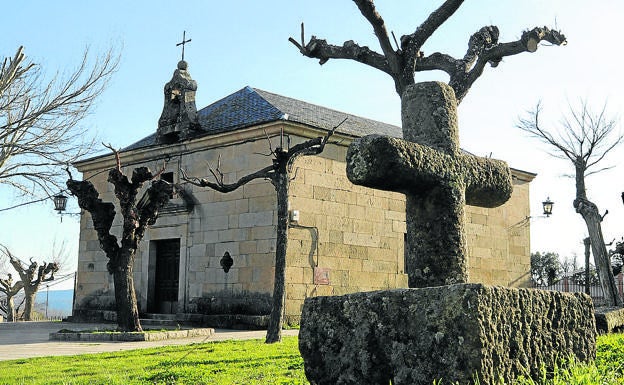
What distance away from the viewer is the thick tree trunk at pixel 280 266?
1116 cm

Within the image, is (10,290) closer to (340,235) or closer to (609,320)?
(340,235)

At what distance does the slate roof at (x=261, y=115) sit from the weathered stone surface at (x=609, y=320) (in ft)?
28.6

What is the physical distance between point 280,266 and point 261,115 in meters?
6.63

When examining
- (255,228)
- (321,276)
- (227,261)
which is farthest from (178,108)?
(321,276)

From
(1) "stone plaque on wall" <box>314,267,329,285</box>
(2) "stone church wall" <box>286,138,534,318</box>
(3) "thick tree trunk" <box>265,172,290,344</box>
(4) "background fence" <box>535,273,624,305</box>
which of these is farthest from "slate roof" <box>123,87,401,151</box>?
(4) "background fence" <box>535,273,624,305</box>

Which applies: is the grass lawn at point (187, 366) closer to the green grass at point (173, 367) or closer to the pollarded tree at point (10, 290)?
the green grass at point (173, 367)

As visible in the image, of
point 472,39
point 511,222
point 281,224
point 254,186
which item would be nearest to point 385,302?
point 472,39

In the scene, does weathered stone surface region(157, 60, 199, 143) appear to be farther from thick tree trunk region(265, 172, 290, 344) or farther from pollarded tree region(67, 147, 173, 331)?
thick tree trunk region(265, 172, 290, 344)

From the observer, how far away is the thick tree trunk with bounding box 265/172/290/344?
11164mm

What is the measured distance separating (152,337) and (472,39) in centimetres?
776

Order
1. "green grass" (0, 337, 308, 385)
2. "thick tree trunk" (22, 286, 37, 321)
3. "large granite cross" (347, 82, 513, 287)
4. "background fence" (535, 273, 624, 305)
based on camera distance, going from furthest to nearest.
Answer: "thick tree trunk" (22, 286, 37, 321), "background fence" (535, 273, 624, 305), "green grass" (0, 337, 308, 385), "large granite cross" (347, 82, 513, 287)

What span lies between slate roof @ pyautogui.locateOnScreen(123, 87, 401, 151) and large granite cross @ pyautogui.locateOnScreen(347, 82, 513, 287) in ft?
36.4

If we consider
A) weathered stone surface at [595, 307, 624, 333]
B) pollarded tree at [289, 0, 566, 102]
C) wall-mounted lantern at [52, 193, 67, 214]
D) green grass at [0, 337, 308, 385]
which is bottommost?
green grass at [0, 337, 308, 385]

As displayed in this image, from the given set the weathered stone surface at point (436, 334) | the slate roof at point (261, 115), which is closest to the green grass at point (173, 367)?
the weathered stone surface at point (436, 334)
